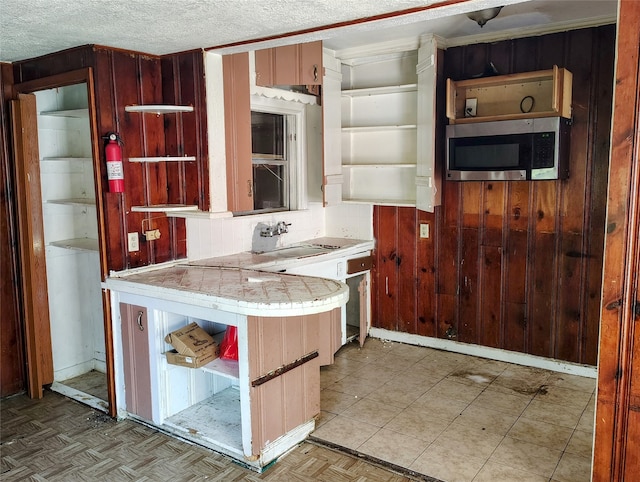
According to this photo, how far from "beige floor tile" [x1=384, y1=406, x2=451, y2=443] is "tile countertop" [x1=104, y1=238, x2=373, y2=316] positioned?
93 centimetres

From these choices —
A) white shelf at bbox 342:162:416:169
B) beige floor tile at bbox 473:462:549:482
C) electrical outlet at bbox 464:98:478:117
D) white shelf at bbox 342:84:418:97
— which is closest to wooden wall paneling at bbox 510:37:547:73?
electrical outlet at bbox 464:98:478:117

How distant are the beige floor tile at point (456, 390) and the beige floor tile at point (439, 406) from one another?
6cm

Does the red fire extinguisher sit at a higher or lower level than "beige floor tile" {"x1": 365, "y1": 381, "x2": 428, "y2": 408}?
higher

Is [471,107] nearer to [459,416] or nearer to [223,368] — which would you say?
[459,416]

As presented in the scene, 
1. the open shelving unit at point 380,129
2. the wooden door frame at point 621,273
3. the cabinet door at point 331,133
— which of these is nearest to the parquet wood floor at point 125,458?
the wooden door frame at point 621,273

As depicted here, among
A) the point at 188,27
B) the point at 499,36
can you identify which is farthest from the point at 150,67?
the point at 499,36

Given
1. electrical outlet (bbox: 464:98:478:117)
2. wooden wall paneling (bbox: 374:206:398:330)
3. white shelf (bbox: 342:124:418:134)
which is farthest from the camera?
wooden wall paneling (bbox: 374:206:398:330)

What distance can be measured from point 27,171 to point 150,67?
102 cm

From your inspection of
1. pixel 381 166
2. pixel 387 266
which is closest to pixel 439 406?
pixel 387 266

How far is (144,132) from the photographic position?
325 cm

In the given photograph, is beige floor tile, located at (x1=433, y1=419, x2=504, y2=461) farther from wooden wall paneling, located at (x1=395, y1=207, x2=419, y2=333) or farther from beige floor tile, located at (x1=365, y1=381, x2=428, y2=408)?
wooden wall paneling, located at (x1=395, y1=207, x2=419, y2=333)

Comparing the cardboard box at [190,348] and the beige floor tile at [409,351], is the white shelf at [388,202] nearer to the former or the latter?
Answer: the beige floor tile at [409,351]

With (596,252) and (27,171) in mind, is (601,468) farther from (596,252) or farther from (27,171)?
(27,171)

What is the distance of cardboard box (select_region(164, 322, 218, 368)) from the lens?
2.80 meters
